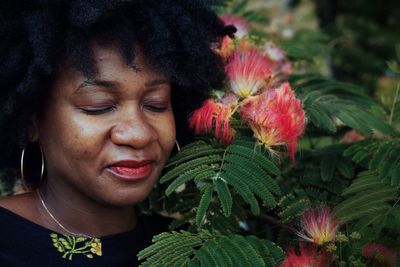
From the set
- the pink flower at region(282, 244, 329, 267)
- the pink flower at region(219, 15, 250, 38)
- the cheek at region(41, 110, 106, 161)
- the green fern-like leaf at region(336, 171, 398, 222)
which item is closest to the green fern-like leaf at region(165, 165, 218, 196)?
the cheek at region(41, 110, 106, 161)

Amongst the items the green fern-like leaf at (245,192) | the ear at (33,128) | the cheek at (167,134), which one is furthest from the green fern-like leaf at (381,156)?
the ear at (33,128)

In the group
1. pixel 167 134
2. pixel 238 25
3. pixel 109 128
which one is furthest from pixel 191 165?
pixel 238 25

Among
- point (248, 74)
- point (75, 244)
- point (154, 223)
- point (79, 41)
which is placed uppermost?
point (79, 41)

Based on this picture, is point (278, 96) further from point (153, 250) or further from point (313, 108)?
point (153, 250)

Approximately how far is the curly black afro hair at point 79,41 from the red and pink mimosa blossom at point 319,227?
75 cm

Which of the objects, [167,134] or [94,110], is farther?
[167,134]

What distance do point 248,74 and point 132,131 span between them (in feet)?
2.02

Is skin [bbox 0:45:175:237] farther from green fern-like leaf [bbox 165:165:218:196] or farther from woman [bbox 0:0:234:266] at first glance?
green fern-like leaf [bbox 165:165:218:196]

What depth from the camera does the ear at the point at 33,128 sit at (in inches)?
115

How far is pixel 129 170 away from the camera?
9.00ft

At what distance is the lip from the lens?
2.72m

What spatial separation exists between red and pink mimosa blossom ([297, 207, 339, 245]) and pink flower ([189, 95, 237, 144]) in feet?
1.53

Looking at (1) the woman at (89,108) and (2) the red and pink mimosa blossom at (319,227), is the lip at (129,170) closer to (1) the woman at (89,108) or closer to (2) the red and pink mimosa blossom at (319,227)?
(1) the woman at (89,108)

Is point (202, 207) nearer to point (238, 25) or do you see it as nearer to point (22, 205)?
point (22, 205)
